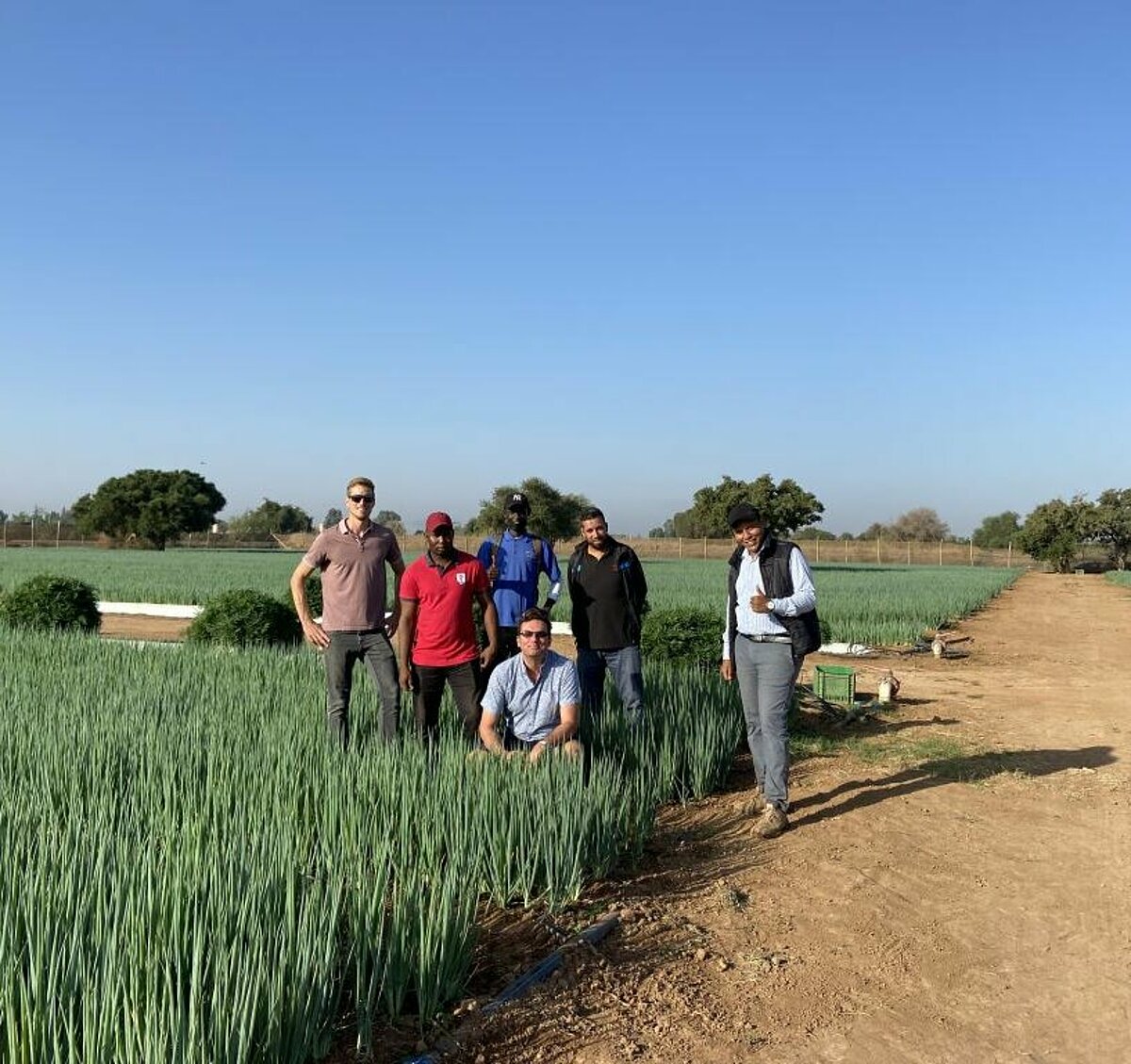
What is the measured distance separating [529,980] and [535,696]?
1897mm

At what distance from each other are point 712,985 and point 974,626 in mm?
17096

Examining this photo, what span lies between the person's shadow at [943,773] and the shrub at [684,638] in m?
2.62

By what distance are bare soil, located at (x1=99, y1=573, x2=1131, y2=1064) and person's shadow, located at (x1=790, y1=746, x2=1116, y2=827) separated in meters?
0.02

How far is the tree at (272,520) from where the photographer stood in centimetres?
9606

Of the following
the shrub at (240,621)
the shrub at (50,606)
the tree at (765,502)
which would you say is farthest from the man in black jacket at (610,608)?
the tree at (765,502)

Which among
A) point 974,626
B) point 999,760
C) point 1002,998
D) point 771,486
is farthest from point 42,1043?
point 771,486

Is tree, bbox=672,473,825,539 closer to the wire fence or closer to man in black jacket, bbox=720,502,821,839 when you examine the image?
the wire fence

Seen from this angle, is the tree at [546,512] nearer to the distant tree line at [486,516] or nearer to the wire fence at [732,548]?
the distant tree line at [486,516]

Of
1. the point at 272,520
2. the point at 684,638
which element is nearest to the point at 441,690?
the point at 684,638

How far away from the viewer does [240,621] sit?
11188mm

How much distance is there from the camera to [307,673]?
7.15 meters

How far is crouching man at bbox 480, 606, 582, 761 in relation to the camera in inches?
188

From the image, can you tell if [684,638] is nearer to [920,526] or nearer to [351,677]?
[351,677]

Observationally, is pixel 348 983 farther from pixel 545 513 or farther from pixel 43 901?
pixel 545 513
